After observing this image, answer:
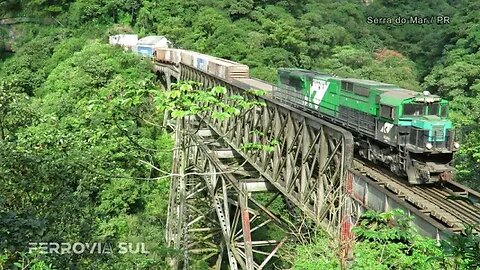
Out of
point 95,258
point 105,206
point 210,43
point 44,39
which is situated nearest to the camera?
point 95,258

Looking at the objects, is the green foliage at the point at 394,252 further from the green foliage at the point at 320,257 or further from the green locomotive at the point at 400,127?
the green locomotive at the point at 400,127

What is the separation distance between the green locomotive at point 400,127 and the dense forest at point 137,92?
3.24 metres

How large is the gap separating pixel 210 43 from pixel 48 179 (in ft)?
98.7

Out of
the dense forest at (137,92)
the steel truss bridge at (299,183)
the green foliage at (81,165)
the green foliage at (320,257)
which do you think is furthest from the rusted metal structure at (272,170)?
the green foliage at (81,165)

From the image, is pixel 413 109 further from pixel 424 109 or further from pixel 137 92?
pixel 137 92

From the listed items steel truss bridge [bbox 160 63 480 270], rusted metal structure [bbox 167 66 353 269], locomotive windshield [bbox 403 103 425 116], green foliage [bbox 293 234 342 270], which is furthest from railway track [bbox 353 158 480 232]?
green foliage [bbox 293 234 342 270]

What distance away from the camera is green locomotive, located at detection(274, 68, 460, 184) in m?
12.3

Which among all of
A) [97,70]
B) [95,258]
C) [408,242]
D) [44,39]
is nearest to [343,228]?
[408,242]

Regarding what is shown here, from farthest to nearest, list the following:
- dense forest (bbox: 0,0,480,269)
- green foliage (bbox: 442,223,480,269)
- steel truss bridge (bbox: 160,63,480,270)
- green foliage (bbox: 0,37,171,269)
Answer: steel truss bridge (bbox: 160,63,480,270)
green foliage (bbox: 0,37,171,269)
dense forest (bbox: 0,0,480,269)
green foliage (bbox: 442,223,480,269)

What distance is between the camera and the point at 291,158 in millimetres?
11711

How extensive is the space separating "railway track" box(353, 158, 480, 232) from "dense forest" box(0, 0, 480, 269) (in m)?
1.61

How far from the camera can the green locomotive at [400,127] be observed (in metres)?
12.3

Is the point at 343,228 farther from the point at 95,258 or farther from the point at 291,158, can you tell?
the point at 95,258

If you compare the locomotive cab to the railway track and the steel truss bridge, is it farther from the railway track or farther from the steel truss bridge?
the steel truss bridge
